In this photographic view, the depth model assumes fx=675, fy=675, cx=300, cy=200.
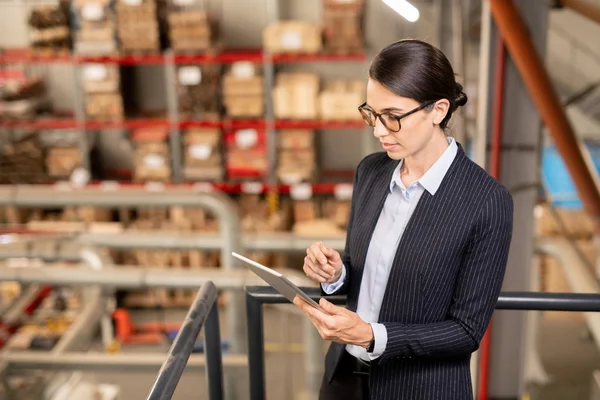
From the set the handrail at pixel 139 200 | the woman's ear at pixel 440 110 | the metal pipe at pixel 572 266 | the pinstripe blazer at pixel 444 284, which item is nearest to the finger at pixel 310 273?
the pinstripe blazer at pixel 444 284

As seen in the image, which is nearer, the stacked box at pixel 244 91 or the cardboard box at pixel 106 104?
the stacked box at pixel 244 91

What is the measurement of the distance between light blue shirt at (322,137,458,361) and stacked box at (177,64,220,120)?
17.6ft

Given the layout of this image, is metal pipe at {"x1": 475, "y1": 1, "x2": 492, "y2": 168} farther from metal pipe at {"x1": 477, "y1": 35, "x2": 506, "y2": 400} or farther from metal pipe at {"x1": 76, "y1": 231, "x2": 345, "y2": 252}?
metal pipe at {"x1": 76, "y1": 231, "x2": 345, "y2": 252}

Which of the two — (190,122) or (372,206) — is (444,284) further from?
(190,122)

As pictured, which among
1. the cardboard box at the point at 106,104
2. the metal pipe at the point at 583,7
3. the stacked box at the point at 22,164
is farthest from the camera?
the stacked box at the point at 22,164

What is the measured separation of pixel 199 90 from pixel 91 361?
14.0 ft

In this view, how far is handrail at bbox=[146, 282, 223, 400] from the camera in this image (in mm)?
1402

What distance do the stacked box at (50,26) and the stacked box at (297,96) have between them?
2.27 meters

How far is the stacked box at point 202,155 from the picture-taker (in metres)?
6.83

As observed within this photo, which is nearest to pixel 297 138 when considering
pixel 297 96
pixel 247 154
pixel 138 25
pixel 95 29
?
pixel 297 96

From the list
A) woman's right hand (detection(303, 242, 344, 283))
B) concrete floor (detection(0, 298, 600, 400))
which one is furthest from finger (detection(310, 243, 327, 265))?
concrete floor (detection(0, 298, 600, 400))

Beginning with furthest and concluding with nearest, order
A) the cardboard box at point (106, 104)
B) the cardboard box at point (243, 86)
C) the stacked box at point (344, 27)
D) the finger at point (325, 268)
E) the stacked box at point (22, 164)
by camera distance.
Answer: the stacked box at point (22, 164) < the cardboard box at point (106, 104) < the cardboard box at point (243, 86) < the stacked box at point (344, 27) < the finger at point (325, 268)

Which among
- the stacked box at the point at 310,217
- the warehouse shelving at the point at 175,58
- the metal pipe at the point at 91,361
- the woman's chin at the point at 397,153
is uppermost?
the warehouse shelving at the point at 175,58

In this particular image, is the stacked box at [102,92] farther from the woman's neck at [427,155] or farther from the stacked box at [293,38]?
Answer: the woman's neck at [427,155]
